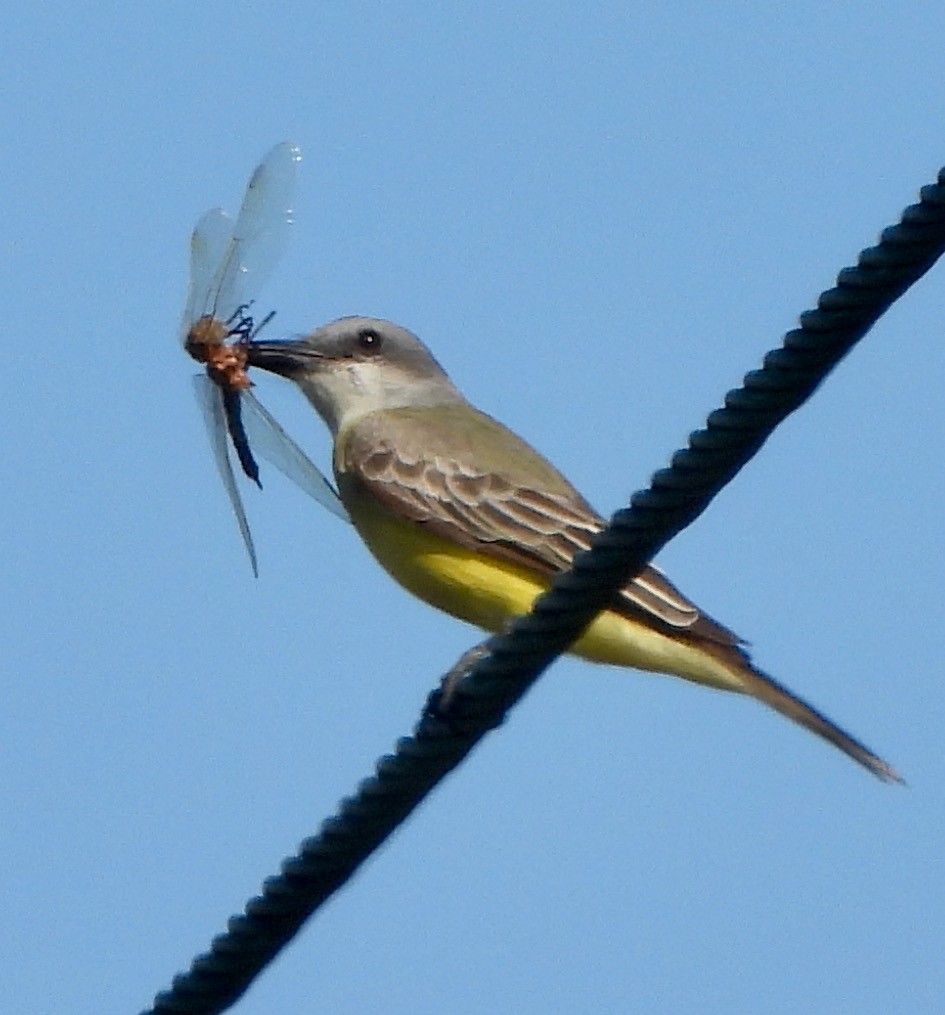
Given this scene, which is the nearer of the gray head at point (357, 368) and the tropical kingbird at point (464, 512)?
the tropical kingbird at point (464, 512)

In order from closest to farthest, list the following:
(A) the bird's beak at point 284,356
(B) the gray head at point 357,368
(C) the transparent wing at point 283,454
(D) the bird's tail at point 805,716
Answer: (D) the bird's tail at point 805,716 < (C) the transparent wing at point 283,454 < (A) the bird's beak at point 284,356 < (B) the gray head at point 357,368

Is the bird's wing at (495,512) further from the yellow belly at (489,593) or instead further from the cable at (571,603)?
the cable at (571,603)

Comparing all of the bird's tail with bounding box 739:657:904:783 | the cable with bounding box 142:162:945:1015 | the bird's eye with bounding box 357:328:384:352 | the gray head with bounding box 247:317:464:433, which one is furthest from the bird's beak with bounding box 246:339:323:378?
the cable with bounding box 142:162:945:1015

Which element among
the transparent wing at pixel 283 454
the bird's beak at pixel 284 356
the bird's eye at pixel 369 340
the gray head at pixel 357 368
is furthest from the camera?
the bird's eye at pixel 369 340

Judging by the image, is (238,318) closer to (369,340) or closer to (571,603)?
(369,340)

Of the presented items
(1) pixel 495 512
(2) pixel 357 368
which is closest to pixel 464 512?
(1) pixel 495 512

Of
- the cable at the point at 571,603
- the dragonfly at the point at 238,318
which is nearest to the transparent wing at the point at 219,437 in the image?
the dragonfly at the point at 238,318

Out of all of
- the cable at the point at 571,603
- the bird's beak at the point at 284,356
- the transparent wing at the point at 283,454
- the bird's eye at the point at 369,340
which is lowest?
the cable at the point at 571,603

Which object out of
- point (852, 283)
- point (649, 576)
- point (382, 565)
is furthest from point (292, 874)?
point (382, 565)
